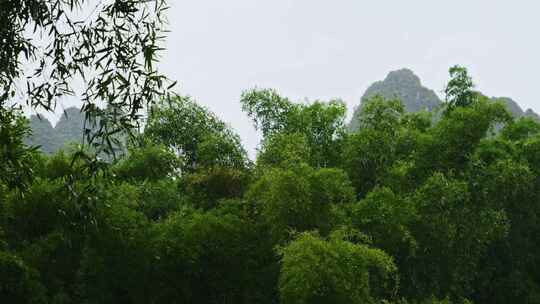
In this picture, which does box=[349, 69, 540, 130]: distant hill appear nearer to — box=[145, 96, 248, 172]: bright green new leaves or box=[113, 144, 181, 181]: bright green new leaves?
box=[145, 96, 248, 172]: bright green new leaves

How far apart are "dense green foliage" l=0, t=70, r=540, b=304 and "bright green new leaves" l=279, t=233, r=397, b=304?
0.03 metres

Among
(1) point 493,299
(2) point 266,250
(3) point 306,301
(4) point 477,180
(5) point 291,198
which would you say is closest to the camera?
(3) point 306,301

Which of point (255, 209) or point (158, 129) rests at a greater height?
point (158, 129)

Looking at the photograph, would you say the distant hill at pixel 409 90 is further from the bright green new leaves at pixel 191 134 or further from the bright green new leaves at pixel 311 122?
the bright green new leaves at pixel 311 122

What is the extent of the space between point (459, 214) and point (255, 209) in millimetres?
4818

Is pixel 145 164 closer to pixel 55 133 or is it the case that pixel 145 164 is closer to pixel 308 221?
pixel 308 221

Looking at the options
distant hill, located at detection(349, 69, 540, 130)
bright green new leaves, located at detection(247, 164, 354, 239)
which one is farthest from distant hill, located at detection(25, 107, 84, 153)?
bright green new leaves, located at detection(247, 164, 354, 239)

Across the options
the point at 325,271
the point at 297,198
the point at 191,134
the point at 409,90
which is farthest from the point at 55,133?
the point at 325,271

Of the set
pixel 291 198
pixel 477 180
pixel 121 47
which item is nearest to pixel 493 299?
pixel 477 180

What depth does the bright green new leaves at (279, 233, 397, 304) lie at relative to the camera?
1105 centimetres

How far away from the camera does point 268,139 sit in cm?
1759

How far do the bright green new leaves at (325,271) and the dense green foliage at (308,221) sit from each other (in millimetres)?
29

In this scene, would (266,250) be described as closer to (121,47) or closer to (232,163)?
(232,163)

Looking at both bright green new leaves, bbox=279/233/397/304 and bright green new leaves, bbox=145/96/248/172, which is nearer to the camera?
bright green new leaves, bbox=279/233/397/304
